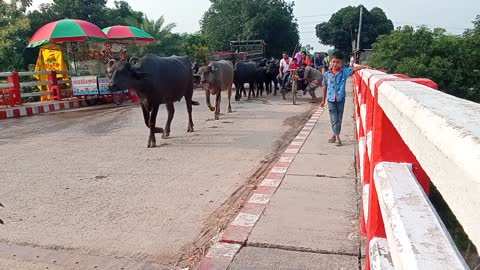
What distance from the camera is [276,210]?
3.71m

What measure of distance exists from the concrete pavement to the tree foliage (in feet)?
23.0

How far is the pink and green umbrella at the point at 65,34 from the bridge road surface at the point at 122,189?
3881 millimetres

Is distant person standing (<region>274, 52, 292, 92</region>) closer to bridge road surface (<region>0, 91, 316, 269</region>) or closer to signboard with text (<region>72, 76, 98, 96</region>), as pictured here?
bridge road surface (<region>0, 91, 316, 269</region>)

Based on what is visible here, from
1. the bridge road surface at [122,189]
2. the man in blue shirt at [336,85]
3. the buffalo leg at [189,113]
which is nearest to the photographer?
the bridge road surface at [122,189]

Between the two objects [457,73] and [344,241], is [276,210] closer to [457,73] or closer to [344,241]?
[344,241]

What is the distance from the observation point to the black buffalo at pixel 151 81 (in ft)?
21.6

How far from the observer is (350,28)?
170 ft

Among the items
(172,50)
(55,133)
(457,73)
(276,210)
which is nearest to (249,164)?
(276,210)

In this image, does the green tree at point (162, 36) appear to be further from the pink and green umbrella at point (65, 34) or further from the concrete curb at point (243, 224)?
the concrete curb at point (243, 224)

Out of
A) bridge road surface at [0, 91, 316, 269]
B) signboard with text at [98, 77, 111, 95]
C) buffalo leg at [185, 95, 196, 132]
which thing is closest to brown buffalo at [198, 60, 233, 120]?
bridge road surface at [0, 91, 316, 269]

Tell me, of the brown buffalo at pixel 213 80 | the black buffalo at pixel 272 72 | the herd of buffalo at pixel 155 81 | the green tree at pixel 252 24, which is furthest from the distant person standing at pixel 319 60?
the green tree at pixel 252 24

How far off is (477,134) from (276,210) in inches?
122

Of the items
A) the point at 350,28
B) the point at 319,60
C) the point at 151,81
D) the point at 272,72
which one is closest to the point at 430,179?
the point at 151,81

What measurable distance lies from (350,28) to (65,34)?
45385 millimetres
